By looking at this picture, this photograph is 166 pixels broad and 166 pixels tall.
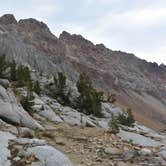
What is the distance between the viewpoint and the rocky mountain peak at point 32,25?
191 m

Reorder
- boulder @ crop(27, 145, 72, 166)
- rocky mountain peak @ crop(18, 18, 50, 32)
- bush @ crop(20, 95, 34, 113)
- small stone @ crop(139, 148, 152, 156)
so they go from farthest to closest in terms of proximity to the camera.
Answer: rocky mountain peak @ crop(18, 18, 50, 32) → bush @ crop(20, 95, 34, 113) → small stone @ crop(139, 148, 152, 156) → boulder @ crop(27, 145, 72, 166)

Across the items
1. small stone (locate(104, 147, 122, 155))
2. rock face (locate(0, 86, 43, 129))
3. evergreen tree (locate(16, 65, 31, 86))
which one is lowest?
small stone (locate(104, 147, 122, 155))

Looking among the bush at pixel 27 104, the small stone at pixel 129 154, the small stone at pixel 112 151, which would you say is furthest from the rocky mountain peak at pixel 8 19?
the small stone at pixel 129 154

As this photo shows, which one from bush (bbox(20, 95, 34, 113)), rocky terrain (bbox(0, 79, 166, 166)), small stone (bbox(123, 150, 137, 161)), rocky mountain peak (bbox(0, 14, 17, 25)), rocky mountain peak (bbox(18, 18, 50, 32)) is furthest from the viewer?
rocky mountain peak (bbox(18, 18, 50, 32))

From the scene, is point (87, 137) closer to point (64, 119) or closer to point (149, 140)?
point (149, 140)

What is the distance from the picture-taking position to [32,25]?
636ft

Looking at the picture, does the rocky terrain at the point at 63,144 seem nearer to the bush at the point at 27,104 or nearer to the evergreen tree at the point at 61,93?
the bush at the point at 27,104

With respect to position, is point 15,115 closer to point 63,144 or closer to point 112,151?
point 63,144

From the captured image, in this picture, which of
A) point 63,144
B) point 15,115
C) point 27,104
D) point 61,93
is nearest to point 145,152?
point 63,144

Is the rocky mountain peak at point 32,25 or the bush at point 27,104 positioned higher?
the rocky mountain peak at point 32,25

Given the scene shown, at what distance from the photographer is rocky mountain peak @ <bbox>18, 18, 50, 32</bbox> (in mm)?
191000

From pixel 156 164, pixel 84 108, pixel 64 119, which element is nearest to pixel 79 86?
pixel 84 108

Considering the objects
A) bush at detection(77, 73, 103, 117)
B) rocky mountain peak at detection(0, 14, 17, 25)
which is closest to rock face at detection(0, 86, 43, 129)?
bush at detection(77, 73, 103, 117)

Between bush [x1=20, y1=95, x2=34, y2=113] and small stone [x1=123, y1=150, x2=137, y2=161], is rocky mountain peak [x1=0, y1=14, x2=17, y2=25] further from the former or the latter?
small stone [x1=123, y1=150, x2=137, y2=161]
